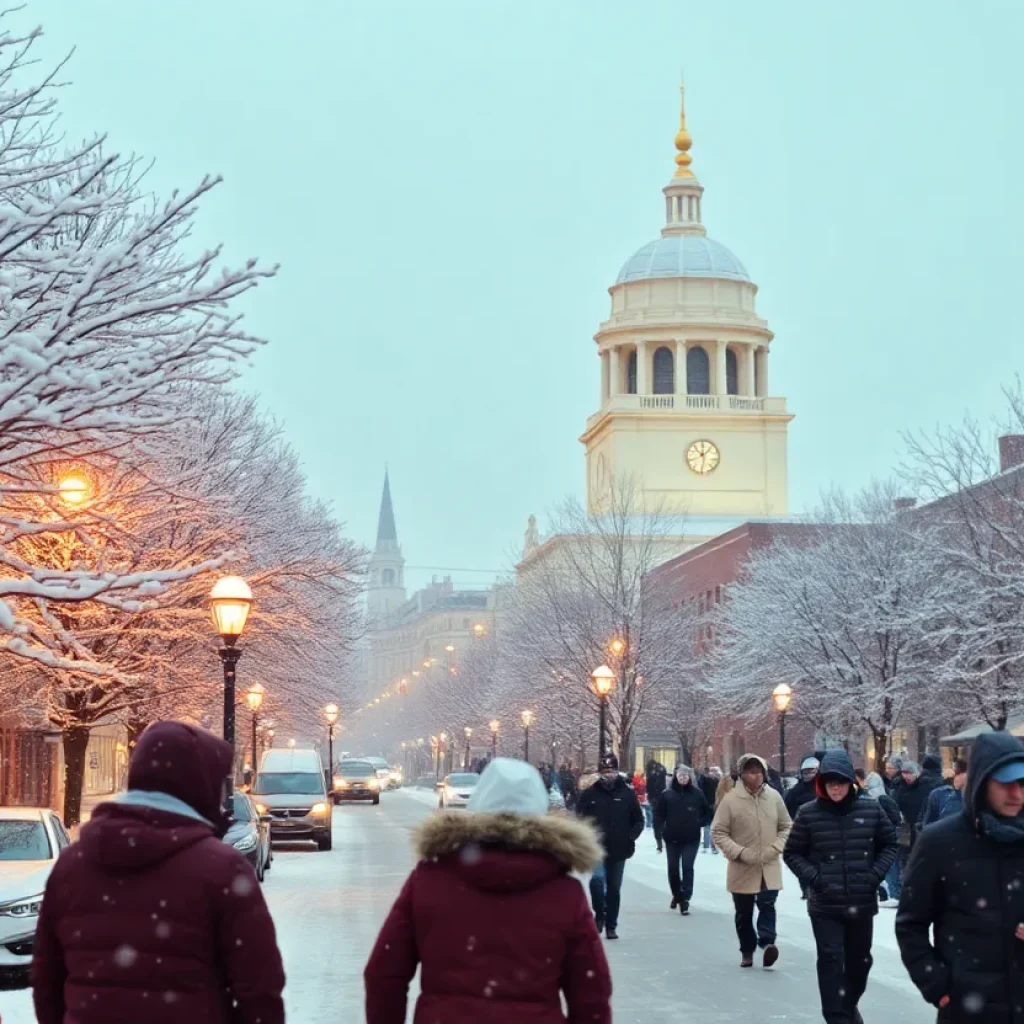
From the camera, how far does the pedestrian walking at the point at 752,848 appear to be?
16812 millimetres

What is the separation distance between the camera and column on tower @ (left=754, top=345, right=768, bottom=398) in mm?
121375

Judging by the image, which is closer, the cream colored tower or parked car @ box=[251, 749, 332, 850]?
parked car @ box=[251, 749, 332, 850]

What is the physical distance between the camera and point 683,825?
21.7 m

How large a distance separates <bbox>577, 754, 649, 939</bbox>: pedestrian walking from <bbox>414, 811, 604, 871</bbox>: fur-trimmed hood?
13.4 m

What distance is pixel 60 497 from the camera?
22016mm

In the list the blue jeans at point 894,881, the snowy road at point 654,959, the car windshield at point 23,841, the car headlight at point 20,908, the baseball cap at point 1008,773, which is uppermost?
the baseball cap at point 1008,773

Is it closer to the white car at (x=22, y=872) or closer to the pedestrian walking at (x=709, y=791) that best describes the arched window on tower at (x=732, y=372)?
the pedestrian walking at (x=709, y=791)

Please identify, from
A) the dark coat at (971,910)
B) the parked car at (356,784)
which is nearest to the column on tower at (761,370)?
the parked car at (356,784)

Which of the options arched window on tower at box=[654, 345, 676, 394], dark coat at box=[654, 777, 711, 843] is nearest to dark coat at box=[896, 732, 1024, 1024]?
dark coat at box=[654, 777, 711, 843]

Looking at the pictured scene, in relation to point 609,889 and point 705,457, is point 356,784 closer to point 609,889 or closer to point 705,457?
point 705,457

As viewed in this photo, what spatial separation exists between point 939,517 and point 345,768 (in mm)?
32468

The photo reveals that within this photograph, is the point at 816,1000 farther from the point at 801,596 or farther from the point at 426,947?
the point at 801,596

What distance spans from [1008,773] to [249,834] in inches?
755

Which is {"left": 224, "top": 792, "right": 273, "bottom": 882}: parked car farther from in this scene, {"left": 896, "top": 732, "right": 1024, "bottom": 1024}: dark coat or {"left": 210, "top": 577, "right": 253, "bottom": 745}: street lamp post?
{"left": 896, "top": 732, "right": 1024, "bottom": 1024}: dark coat
